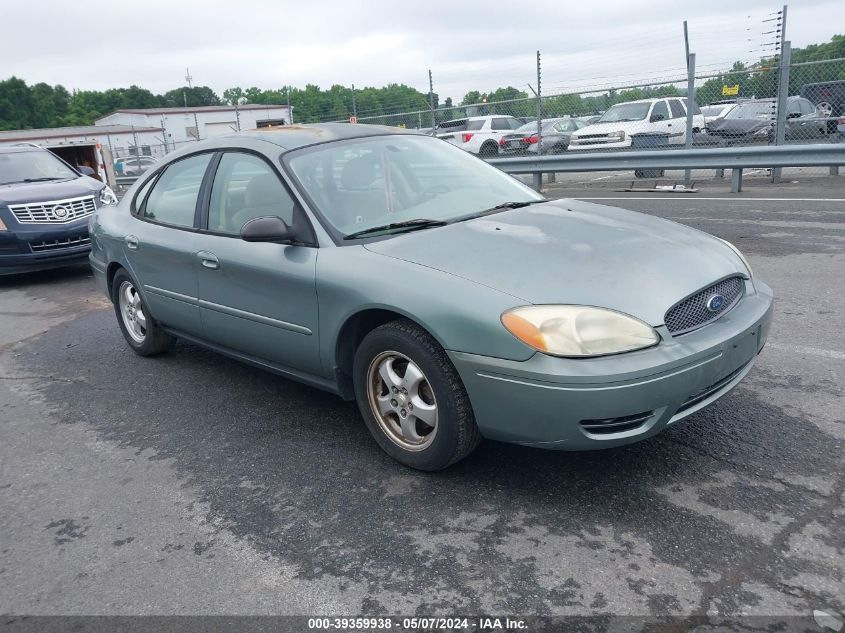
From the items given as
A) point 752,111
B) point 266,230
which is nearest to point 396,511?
point 266,230

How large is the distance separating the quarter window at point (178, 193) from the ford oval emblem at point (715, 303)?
2.97 m

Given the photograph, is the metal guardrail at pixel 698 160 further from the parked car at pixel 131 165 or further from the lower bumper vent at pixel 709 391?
the parked car at pixel 131 165

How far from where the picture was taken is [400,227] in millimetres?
3707

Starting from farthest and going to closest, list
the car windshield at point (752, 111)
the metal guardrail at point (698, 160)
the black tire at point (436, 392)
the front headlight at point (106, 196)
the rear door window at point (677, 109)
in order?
the rear door window at point (677, 109) → the car windshield at point (752, 111) → the metal guardrail at point (698, 160) → the front headlight at point (106, 196) → the black tire at point (436, 392)

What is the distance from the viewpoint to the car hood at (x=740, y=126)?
1373 centimetres

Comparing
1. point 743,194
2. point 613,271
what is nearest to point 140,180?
point 613,271

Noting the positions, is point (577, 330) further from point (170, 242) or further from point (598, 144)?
point (598, 144)

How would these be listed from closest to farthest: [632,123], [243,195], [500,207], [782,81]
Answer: [500,207] < [243,195] < [782,81] < [632,123]

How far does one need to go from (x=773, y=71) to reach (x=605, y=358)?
12.1m

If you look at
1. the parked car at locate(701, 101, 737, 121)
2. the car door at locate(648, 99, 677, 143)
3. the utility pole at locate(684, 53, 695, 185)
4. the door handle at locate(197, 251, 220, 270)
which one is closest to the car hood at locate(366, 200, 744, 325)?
the door handle at locate(197, 251, 220, 270)

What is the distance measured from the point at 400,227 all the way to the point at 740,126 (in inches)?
485

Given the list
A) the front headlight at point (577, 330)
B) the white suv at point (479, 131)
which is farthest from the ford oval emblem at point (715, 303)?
the white suv at point (479, 131)

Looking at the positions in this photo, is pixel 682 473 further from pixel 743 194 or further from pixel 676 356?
Result: pixel 743 194

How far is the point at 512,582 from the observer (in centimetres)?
256
